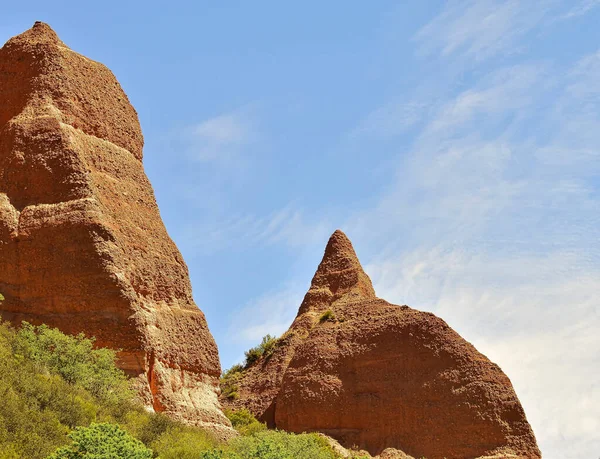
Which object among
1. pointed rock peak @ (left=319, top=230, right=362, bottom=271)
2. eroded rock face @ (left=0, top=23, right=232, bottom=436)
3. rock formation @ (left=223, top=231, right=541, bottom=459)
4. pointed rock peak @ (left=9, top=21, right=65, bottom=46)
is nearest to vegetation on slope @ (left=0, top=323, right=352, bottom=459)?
eroded rock face @ (left=0, top=23, right=232, bottom=436)

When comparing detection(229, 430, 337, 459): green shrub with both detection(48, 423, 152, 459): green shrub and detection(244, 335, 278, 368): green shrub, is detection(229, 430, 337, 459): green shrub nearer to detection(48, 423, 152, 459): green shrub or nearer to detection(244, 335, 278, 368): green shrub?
detection(48, 423, 152, 459): green shrub

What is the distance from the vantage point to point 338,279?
2817 inches

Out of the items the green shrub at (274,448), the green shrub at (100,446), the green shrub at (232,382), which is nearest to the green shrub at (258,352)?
the green shrub at (232,382)

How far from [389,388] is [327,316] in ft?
29.0

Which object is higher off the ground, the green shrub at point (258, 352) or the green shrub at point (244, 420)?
the green shrub at point (258, 352)

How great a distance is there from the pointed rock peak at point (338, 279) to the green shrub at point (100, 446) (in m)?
44.4

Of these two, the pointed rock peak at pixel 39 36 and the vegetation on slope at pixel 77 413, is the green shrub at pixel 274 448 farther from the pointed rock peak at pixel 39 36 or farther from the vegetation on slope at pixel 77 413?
the pointed rock peak at pixel 39 36

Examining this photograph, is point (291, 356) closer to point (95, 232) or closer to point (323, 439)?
point (323, 439)

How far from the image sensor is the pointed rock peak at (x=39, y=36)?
3850 centimetres

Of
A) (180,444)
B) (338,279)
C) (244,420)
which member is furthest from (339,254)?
(180,444)

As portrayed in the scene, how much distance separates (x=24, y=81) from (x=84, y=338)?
36.7ft

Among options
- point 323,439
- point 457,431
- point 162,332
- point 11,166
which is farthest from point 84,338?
point 457,431

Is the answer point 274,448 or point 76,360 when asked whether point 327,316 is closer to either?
point 274,448

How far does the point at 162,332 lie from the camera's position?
113 feet
